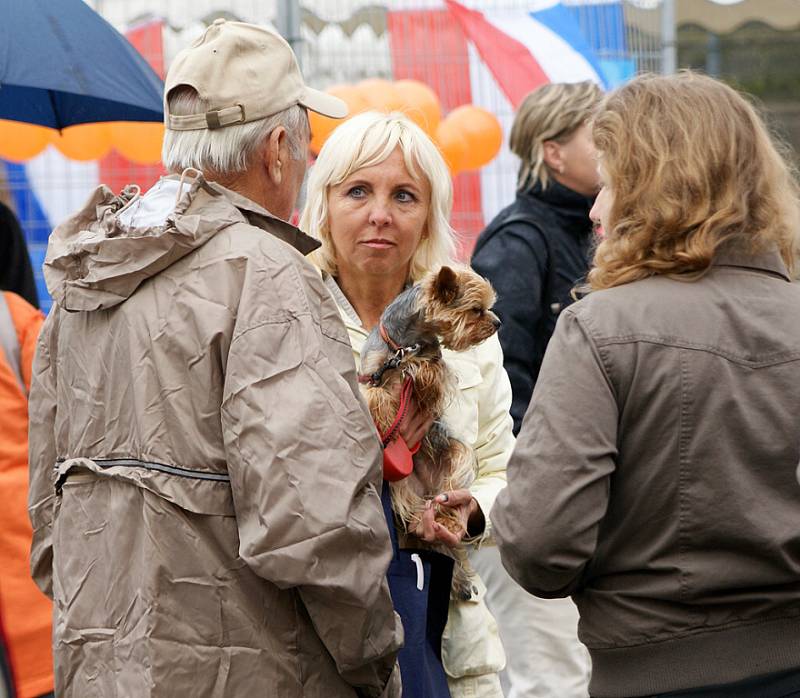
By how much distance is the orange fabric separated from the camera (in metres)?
3.96

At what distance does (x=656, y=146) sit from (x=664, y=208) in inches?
5.1

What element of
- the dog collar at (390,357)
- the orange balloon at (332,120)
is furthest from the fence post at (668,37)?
the dog collar at (390,357)

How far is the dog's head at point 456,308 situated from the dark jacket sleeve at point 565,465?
925mm

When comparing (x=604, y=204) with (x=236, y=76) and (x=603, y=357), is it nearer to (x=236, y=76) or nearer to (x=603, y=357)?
(x=603, y=357)

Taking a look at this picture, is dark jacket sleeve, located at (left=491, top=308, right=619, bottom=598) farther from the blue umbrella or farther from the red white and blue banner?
the red white and blue banner

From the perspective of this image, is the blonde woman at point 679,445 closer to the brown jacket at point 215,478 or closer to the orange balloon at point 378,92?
the brown jacket at point 215,478

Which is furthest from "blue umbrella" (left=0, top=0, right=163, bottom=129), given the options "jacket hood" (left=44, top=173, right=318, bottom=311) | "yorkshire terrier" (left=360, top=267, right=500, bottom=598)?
"jacket hood" (left=44, top=173, right=318, bottom=311)

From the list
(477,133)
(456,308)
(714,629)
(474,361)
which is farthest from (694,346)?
(477,133)

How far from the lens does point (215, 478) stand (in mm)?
2520

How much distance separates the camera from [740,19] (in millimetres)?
14984

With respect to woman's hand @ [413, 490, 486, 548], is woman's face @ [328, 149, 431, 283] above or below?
above

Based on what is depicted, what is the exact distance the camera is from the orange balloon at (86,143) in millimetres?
8094

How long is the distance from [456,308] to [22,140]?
5088 millimetres

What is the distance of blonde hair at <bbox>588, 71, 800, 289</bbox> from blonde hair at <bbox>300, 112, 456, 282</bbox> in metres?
1.25
